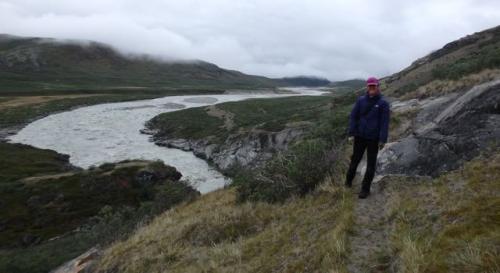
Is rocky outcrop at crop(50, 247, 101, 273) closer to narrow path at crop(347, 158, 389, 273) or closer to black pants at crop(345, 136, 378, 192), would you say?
narrow path at crop(347, 158, 389, 273)

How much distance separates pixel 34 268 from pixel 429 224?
19.2 m

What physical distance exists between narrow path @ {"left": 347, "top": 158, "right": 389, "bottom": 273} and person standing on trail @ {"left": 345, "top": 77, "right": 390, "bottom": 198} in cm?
45

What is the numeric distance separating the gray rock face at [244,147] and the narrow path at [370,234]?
3703 cm

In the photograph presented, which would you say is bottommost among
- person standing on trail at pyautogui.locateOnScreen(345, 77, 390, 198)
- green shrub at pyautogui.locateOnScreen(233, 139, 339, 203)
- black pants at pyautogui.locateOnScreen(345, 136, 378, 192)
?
green shrub at pyautogui.locateOnScreen(233, 139, 339, 203)

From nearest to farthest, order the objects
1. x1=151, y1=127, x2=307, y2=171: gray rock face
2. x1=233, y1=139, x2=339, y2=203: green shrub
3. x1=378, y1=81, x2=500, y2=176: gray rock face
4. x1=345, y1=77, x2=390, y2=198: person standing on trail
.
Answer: x1=345, y1=77, x2=390, y2=198: person standing on trail → x1=378, y1=81, x2=500, y2=176: gray rock face → x1=233, y1=139, x2=339, y2=203: green shrub → x1=151, y1=127, x2=307, y2=171: gray rock face

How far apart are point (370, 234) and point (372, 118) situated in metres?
2.88

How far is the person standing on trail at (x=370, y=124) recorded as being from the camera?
989 cm

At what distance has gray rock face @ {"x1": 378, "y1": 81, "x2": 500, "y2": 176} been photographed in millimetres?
10930

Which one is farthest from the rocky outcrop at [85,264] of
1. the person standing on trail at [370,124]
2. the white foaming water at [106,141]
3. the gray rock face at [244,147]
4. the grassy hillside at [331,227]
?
the gray rock face at [244,147]

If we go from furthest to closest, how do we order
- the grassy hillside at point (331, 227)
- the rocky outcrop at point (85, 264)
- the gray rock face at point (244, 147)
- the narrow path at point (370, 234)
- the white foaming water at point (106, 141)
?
1. the white foaming water at point (106, 141)
2. the gray rock face at point (244, 147)
3. the rocky outcrop at point (85, 264)
4. the narrow path at point (370, 234)
5. the grassy hillside at point (331, 227)

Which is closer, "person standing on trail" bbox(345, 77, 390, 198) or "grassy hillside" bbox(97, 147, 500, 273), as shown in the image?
"grassy hillside" bbox(97, 147, 500, 273)

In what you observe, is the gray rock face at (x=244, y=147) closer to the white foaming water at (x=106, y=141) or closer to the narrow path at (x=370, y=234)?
the white foaming water at (x=106, y=141)

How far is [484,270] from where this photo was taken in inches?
210

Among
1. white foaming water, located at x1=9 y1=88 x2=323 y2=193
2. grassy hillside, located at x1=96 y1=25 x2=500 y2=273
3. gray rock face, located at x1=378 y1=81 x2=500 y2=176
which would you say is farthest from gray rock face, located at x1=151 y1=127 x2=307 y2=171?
gray rock face, located at x1=378 y1=81 x2=500 y2=176
